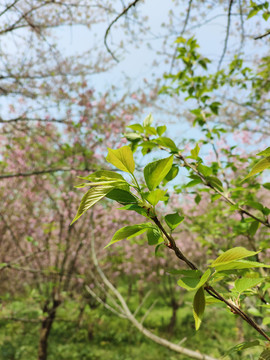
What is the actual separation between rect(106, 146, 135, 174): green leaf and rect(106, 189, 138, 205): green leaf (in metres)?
0.04

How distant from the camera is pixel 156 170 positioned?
400 millimetres

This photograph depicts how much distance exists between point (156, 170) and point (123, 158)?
0.20 ft

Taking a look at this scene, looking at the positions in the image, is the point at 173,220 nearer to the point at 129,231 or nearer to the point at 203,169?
the point at 129,231

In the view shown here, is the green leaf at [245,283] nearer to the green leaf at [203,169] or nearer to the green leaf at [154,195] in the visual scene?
the green leaf at [154,195]

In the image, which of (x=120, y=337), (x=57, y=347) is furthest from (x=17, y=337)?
(x=120, y=337)

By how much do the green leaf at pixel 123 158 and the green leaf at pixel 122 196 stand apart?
40mm

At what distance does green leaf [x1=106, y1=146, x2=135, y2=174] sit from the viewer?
0.38 m

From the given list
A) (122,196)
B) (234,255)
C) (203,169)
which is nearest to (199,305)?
(234,255)

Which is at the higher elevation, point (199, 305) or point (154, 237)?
point (154, 237)

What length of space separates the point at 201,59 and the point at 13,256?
252 inches

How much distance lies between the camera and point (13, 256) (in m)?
6.11

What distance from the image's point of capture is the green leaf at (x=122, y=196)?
1.33 feet

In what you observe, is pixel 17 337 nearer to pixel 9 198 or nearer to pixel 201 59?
pixel 9 198

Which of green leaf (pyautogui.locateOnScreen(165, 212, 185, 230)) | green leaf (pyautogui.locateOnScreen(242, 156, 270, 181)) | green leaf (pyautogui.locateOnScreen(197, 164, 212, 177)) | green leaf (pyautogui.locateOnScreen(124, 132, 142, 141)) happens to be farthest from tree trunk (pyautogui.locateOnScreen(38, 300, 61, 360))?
green leaf (pyautogui.locateOnScreen(242, 156, 270, 181))
